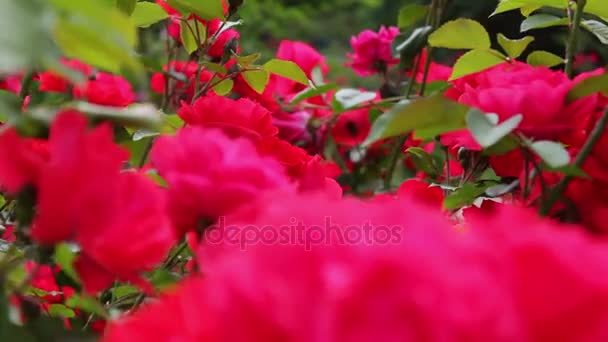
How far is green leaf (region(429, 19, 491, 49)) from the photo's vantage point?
2.01ft

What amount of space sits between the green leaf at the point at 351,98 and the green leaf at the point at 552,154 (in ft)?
0.90

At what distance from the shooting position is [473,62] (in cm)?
59

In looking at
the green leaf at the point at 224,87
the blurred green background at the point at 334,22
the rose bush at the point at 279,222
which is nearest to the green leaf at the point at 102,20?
the rose bush at the point at 279,222

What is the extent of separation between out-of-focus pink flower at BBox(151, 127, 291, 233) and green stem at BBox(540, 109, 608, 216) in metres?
0.19

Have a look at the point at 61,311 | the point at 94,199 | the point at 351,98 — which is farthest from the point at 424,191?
the point at 94,199

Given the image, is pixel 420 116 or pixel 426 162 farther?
pixel 426 162

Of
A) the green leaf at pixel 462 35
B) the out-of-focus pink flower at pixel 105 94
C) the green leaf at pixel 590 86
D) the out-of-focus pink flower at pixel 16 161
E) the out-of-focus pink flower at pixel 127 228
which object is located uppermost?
the out-of-focus pink flower at pixel 16 161

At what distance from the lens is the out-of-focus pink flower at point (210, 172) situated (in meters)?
0.33

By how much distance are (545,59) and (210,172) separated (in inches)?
16.3

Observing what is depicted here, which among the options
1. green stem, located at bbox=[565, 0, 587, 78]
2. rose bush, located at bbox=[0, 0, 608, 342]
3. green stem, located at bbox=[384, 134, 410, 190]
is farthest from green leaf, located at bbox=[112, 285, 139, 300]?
green stem, located at bbox=[384, 134, 410, 190]

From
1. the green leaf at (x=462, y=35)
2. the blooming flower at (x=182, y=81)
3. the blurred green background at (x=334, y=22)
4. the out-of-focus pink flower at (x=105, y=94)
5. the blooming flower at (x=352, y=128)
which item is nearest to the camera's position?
the green leaf at (x=462, y=35)

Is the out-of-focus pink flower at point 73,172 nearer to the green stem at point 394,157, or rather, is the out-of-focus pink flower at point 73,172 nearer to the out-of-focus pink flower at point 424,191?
the out-of-focus pink flower at point 424,191

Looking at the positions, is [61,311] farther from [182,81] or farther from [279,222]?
[182,81]

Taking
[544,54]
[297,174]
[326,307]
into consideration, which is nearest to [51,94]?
[297,174]
